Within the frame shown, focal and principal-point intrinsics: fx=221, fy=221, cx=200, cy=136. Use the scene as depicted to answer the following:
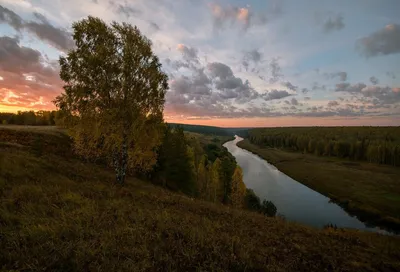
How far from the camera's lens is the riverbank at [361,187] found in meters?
48.7

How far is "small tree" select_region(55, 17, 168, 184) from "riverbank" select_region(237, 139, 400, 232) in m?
51.8

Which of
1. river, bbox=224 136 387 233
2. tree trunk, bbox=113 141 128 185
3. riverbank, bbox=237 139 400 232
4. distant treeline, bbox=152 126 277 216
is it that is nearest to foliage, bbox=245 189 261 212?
distant treeline, bbox=152 126 277 216

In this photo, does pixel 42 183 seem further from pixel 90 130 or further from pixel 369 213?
pixel 369 213

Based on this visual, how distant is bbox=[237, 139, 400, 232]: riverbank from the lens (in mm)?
48741

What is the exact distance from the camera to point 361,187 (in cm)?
6744

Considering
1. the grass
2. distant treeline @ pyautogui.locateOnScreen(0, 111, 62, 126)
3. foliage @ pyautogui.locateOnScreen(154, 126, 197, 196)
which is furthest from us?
distant treeline @ pyautogui.locateOnScreen(0, 111, 62, 126)

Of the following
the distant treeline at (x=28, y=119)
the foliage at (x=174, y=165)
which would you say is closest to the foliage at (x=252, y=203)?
the foliage at (x=174, y=165)

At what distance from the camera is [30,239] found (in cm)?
609

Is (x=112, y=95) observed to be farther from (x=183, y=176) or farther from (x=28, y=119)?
(x=28, y=119)

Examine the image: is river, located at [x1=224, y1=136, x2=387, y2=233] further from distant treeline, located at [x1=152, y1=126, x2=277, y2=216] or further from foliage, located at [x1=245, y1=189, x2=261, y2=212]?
distant treeline, located at [x1=152, y1=126, x2=277, y2=216]

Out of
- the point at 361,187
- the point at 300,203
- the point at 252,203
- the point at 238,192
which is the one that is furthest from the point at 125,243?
the point at 361,187

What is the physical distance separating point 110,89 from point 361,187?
7767 cm

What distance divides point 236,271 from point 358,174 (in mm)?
97382

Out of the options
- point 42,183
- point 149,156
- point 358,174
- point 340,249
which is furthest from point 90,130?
point 358,174
